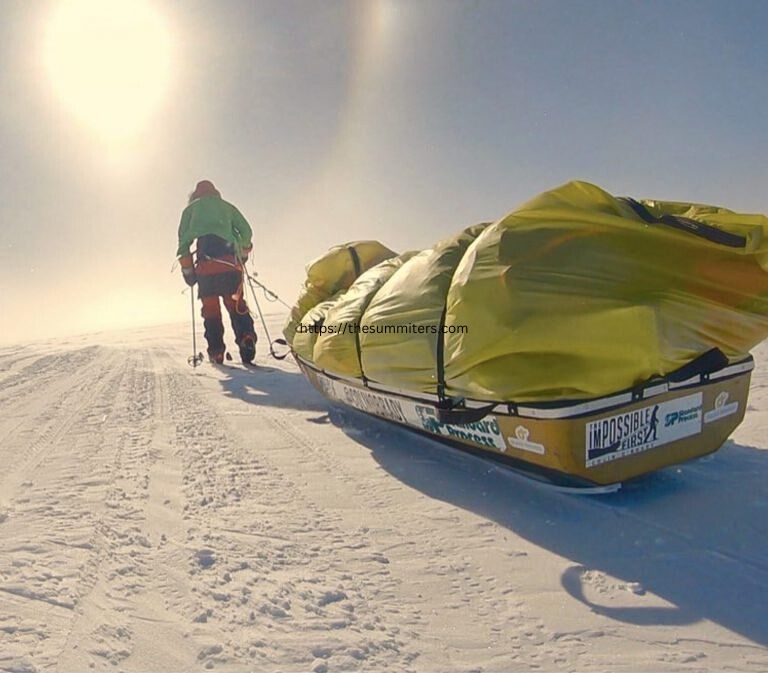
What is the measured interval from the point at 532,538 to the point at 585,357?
2.42 feet

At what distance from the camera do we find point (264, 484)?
2.71m

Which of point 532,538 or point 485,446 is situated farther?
point 485,446

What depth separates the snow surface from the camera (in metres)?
1.46

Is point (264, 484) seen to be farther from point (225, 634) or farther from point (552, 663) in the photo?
point (552, 663)

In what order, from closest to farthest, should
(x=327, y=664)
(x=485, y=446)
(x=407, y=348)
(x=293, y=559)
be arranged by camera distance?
1. (x=327, y=664)
2. (x=293, y=559)
3. (x=485, y=446)
4. (x=407, y=348)

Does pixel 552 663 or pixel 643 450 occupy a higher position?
pixel 643 450

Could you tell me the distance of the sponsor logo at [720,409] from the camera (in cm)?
Result: 252

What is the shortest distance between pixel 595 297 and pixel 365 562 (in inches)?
51.3

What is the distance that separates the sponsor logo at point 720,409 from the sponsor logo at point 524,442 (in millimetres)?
874

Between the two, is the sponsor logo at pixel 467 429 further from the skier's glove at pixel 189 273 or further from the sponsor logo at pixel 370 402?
the skier's glove at pixel 189 273

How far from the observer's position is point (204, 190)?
7938mm

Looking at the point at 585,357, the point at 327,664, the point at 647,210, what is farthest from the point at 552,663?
the point at 647,210

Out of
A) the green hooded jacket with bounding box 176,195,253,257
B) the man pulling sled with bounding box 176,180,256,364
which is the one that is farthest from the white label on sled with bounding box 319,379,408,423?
the green hooded jacket with bounding box 176,195,253,257

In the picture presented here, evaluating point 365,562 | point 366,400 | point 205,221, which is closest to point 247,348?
point 205,221
